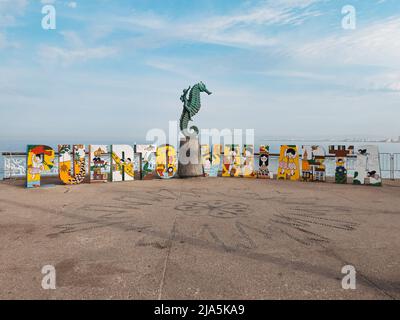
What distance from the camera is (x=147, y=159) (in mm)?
14711

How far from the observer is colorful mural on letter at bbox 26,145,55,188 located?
38.0 feet

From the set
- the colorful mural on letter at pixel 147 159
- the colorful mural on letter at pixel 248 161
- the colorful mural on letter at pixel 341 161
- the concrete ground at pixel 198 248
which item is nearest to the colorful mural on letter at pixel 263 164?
the colorful mural on letter at pixel 248 161

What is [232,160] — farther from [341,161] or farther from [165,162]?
[341,161]

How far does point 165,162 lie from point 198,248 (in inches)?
414

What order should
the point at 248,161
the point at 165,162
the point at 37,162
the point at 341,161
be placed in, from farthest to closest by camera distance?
1. the point at 248,161
2. the point at 165,162
3. the point at 341,161
4. the point at 37,162

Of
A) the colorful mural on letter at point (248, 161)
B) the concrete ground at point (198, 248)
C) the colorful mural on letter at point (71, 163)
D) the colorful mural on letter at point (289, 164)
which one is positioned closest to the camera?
the concrete ground at point (198, 248)

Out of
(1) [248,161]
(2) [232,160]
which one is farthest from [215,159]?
(1) [248,161]

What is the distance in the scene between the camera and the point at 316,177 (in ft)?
46.8

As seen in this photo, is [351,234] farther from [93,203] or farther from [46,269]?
[93,203]

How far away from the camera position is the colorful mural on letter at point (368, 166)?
12.9 meters

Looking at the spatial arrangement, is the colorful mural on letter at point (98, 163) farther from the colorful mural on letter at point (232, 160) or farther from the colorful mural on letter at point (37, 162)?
the colorful mural on letter at point (232, 160)

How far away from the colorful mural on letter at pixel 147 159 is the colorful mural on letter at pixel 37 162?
4136 millimetres
